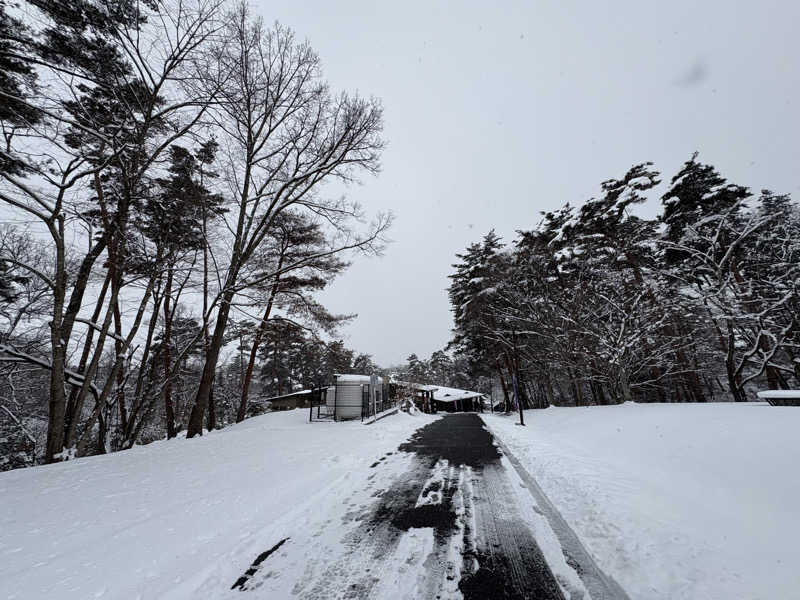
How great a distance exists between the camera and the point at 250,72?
31.5ft

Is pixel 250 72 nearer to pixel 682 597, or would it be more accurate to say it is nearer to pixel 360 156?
pixel 360 156

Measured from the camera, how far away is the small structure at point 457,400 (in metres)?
37.8

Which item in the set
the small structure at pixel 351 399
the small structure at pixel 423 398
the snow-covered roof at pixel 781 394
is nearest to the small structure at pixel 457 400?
the small structure at pixel 423 398

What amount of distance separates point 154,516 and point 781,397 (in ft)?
36.9

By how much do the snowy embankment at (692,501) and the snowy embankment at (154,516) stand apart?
116 inches

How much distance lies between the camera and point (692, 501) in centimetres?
338

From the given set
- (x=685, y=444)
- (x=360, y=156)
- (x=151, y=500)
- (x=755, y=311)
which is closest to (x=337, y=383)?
(x=360, y=156)

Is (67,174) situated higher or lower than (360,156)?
lower

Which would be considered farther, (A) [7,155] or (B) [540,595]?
(A) [7,155]

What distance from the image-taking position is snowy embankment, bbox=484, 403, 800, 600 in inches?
83.3

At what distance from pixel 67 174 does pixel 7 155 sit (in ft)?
2.85

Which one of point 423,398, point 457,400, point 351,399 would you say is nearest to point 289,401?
point 423,398

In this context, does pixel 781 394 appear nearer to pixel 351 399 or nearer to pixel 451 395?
pixel 351 399

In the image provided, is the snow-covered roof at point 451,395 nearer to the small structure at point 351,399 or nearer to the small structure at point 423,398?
the small structure at point 423,398
